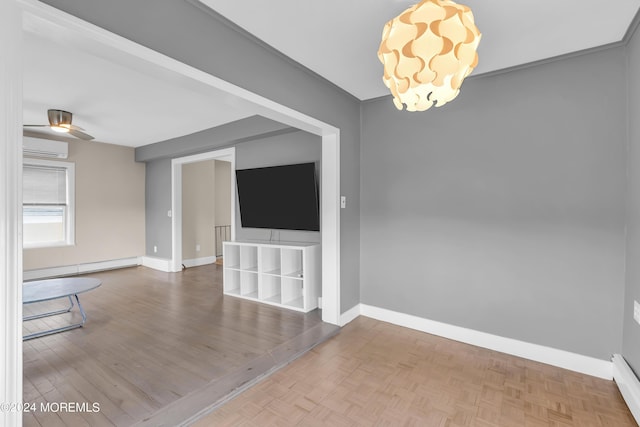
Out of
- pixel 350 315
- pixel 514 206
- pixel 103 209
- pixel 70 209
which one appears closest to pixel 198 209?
pixel 103 209

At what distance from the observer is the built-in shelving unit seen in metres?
3.55

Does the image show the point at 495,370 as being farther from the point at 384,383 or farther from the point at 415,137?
the point at 415,137

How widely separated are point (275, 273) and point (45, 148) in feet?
15.0

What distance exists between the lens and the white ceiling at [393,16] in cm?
181

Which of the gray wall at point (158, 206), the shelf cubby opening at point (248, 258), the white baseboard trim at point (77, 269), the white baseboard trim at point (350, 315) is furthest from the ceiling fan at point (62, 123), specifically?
the white baseboard trim at point (350, 315)

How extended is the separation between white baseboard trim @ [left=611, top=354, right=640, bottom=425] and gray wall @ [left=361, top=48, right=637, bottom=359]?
0.13 meters

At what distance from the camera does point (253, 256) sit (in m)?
4.22

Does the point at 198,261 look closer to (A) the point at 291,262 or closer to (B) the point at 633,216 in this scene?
(A) the point at 291,262

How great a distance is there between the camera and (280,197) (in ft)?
12.5

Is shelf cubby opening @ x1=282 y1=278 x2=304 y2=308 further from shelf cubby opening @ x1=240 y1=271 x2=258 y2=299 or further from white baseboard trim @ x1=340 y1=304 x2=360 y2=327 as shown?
white baseboard trim @ x1=340 y1=304 x2=360 y2=327

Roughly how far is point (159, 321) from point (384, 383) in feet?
8.47

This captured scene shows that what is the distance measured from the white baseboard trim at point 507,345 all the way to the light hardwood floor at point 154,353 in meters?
0.79

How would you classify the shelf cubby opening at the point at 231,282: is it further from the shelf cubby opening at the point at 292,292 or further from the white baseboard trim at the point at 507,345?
the white baseboard trim at the point at 507,345

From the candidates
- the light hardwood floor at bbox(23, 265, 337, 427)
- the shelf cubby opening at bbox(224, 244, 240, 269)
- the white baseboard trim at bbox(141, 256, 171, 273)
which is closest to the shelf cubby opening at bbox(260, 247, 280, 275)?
the light hardwood floor at bbox(23, 265, 337, 427)
